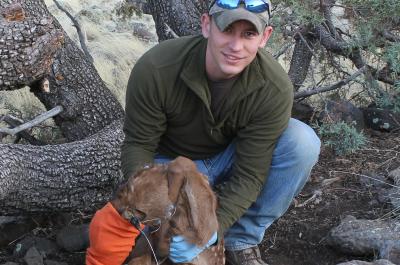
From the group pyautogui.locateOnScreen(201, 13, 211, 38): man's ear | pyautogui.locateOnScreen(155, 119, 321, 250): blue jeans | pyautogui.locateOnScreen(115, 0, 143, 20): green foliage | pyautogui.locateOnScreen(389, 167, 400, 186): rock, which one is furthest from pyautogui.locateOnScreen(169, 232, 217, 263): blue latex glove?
pyautogui.locateOnScreen(115, 0, 143, 20): green foliage

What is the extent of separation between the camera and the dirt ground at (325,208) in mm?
5043

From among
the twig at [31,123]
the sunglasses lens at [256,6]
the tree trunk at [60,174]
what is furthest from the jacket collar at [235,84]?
the twig at [31,123]

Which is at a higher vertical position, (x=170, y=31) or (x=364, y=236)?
(x=170, y=31)

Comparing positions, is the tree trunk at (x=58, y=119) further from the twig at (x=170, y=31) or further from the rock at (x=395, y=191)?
the rock at (x=395, y=191)

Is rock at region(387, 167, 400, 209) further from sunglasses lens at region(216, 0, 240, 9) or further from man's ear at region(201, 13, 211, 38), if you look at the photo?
sunglasses lens at region(216, 0, 240, 9)

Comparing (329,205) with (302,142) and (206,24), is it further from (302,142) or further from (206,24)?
(206,24)

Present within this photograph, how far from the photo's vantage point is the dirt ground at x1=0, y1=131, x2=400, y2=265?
5.04 meters

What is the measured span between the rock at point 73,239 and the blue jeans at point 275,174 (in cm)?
102

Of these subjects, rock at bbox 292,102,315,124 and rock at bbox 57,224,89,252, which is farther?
rock at bbox 292,102,315,124

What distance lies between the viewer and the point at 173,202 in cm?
347

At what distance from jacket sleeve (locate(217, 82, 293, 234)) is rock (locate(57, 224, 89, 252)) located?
1.39 meters

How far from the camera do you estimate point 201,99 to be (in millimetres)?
4117

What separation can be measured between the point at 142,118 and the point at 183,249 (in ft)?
3.38

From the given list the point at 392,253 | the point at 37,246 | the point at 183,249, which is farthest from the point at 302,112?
the point at 183,249
